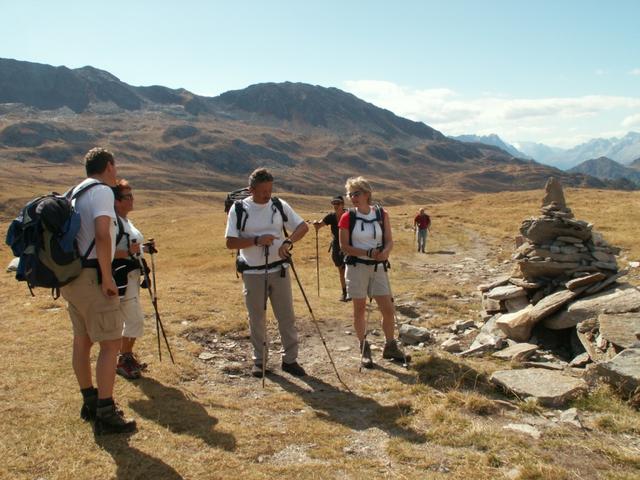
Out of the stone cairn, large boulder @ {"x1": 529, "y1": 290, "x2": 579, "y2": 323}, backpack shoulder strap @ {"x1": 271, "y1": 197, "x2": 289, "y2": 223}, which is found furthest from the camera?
large boulder @ {"x1": 529, "y1": 290, "x2": 579, "y2": 323}

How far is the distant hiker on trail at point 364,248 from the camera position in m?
9.00

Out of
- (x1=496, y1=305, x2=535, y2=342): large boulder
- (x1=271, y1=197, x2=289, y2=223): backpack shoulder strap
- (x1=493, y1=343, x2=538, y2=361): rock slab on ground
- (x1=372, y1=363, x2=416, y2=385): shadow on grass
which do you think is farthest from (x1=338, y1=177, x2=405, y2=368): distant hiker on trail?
(x1=496, y1=305, x2=535, y2=342): large boulder

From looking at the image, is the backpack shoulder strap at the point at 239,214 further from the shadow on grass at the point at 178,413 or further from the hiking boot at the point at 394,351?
the hiking boot at the point at 394,351

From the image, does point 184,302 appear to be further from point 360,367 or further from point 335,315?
point 360,367

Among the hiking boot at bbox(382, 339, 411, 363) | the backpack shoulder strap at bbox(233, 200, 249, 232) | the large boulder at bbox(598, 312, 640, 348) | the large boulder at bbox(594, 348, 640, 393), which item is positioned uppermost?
the backpack shoulder strap at bbox(233, 200, 249, 232)

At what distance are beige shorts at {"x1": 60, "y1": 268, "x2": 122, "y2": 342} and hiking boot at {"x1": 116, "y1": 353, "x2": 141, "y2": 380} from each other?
8.02ft

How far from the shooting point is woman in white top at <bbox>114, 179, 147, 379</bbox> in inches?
299

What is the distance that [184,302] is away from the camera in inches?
581

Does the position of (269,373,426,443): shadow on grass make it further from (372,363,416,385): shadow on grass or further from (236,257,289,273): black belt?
(236,257,289,273): black belt

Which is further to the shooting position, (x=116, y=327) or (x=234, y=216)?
(x=234, y=216)

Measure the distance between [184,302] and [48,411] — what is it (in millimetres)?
7716

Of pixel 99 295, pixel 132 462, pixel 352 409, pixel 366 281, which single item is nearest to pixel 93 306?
pixel 99 295

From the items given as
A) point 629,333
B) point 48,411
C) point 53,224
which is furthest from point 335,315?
point 53,224

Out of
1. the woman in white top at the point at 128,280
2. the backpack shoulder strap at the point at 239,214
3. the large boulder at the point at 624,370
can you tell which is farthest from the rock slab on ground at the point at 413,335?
the woman in white top at the point at 128,280
